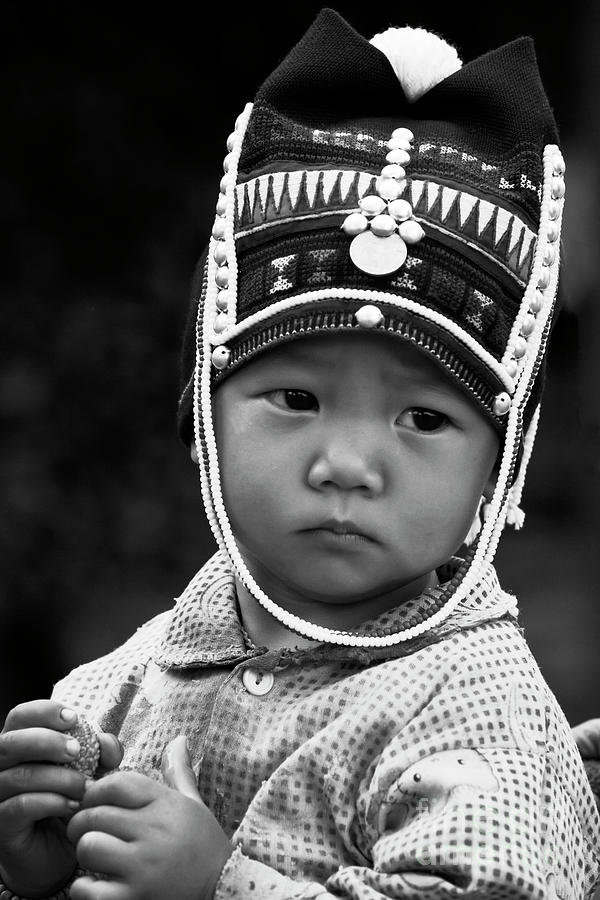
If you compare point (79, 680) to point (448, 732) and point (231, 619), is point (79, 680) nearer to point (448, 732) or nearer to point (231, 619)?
point (231, 619)

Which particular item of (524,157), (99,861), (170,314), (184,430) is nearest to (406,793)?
(99,861)

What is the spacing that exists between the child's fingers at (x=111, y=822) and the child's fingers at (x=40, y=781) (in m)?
0.04

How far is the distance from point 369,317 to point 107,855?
59cm

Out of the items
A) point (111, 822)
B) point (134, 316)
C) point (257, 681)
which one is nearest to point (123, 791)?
point (111, 822)

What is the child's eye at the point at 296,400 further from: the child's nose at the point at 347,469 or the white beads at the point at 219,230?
the white beads at the point at 219,230

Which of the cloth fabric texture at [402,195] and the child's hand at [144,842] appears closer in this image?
the child's hand at [144,842]

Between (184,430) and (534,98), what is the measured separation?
58 centimetres

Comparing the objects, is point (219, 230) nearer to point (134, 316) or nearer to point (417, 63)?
point (417, 63)

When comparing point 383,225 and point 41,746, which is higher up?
point 383,225

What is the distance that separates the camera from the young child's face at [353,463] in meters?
1.43

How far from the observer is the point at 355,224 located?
1449 mm

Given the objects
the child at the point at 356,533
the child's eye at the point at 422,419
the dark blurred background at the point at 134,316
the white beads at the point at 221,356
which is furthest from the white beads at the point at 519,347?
the dark blurred background at the point at 134,316

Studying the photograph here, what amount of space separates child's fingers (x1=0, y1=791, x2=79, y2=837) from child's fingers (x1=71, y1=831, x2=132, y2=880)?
0.23 ft

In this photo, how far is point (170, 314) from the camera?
3215mm
